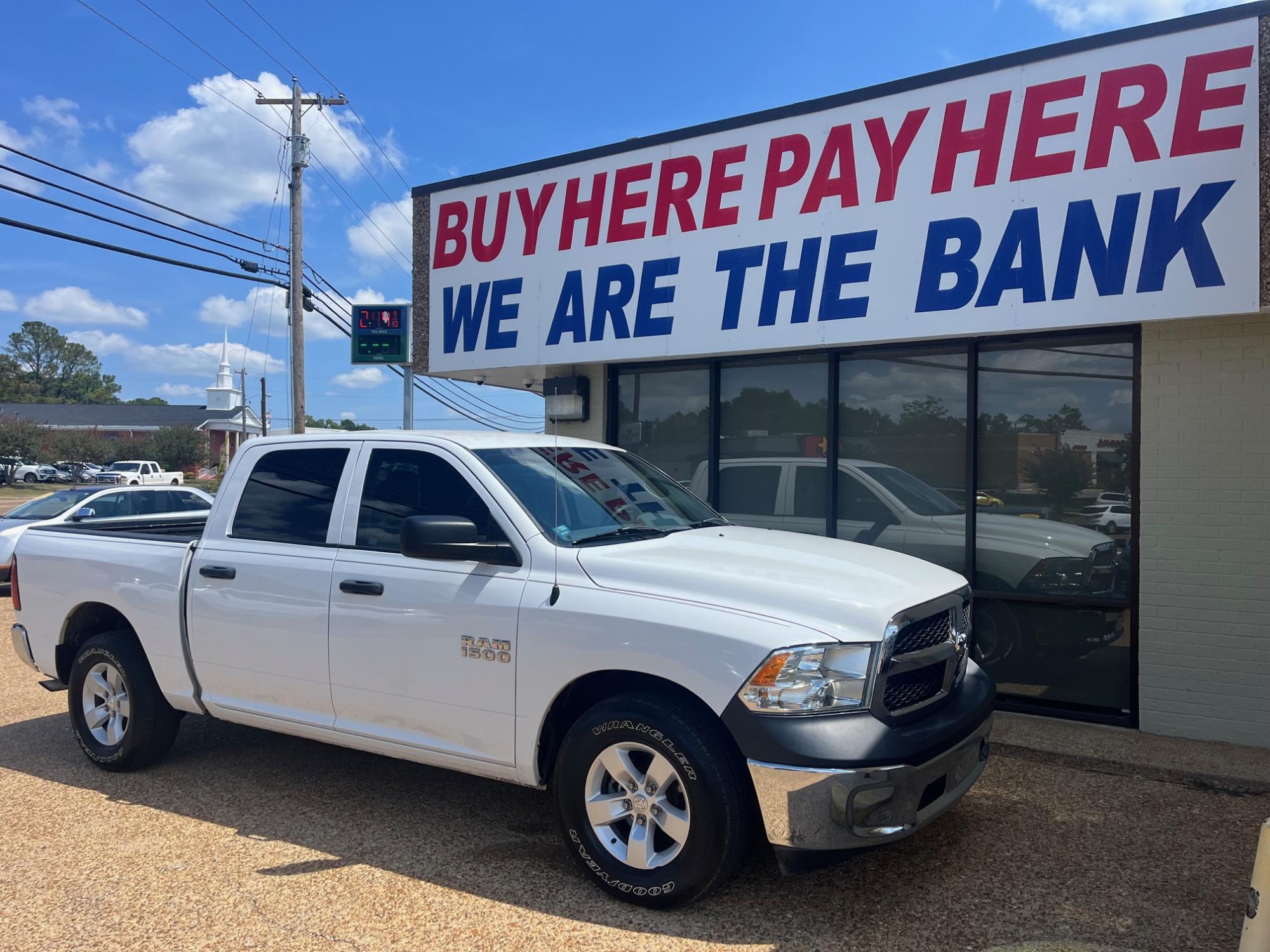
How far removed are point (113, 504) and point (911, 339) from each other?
11.4m

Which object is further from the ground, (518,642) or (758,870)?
(518,642)

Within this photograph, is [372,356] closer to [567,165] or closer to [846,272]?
[567,165]

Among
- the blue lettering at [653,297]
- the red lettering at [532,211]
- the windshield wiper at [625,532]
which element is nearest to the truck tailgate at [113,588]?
the windshield wiper at [625,532]

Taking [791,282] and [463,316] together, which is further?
[463,316]

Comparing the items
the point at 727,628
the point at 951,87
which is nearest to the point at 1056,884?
the point at 727,628

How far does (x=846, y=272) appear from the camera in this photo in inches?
277

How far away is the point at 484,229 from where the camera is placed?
9086mm

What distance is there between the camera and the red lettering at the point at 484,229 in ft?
29.3

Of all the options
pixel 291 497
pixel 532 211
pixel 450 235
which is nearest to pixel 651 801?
pixel 291 497

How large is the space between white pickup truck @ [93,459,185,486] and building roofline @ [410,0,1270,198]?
1647 inches

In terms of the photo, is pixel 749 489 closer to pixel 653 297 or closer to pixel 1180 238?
pixel 653 297

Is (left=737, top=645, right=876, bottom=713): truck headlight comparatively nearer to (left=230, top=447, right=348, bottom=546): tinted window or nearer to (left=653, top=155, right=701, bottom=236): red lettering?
(left=230, top=447, right=348, bottom=546): tinted window

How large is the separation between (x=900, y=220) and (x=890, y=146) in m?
0.56

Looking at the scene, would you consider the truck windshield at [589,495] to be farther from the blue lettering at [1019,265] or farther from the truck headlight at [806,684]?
the blue lettering at [1019,265]
